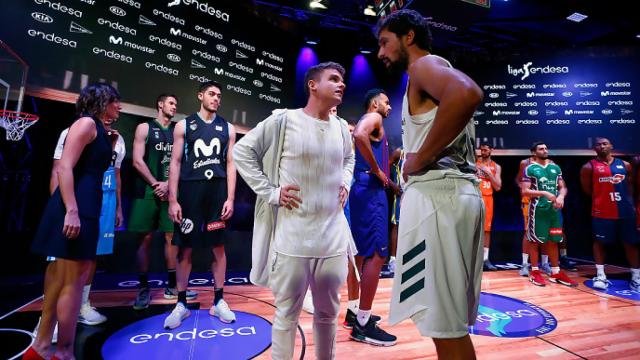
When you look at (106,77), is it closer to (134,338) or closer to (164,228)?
(164,228)

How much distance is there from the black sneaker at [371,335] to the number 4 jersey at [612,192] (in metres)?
4.23

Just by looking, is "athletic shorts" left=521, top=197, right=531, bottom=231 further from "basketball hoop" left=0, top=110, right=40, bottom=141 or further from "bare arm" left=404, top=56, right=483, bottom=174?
"basketball hoop" left=0, top=110, right=40, bottom=141

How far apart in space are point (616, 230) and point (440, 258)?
526 centimetres

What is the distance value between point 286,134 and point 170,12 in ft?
13.8

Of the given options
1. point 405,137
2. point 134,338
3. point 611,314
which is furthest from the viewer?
point 611,314

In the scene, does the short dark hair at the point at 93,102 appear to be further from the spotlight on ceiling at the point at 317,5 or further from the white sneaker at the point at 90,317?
the spotlight on ceiling at the point at 317,5

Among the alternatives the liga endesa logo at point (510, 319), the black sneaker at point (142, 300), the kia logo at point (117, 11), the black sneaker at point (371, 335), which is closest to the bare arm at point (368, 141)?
the black sneaker at point (371, 335)

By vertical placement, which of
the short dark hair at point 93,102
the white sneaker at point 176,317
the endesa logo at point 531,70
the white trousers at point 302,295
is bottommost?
the white sneaker at point 176,317

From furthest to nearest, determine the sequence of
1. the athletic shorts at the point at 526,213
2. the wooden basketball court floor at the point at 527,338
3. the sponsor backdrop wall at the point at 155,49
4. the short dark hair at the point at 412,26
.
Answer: the athletic shorts at the point at 526,213 < the sponsor backdrop wall at the point at 155,49 < the wooden basketball court floor at the point at 527,338 < the short dark hair at the point at 412,26

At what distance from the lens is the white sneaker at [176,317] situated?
2768mm


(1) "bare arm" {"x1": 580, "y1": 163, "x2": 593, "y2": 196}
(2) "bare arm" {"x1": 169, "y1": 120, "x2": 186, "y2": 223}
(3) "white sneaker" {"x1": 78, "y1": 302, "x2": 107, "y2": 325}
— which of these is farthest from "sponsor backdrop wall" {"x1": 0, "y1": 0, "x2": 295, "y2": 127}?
(1) "bare arm" {"x1": 580, "y1": 163, "x2": 593, "y2": 196}

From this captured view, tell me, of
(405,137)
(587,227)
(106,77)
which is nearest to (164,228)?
(106,77)

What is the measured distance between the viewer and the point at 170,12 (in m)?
4.92

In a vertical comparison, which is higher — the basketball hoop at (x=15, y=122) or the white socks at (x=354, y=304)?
the basketball hoop at (x=15, y=122)
